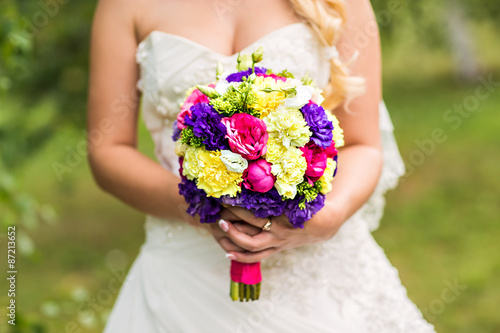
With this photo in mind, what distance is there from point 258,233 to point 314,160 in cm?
34

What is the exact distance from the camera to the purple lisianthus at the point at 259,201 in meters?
1.91

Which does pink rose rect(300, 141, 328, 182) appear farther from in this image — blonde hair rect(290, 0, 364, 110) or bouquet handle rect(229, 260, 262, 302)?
blonde hair rect(290, 0, 364, 110)

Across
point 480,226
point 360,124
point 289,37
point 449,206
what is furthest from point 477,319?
point 289,37

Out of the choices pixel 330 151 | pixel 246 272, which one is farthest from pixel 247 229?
pixel 330 151

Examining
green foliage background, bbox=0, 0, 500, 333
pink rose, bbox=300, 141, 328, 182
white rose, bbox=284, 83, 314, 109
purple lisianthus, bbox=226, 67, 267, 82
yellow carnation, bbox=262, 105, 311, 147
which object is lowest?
green foliage background, bbox=0, 0, 500, 333

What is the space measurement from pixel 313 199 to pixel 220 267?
2.29 feet

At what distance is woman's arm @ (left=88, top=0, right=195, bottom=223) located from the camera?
2.47 meters

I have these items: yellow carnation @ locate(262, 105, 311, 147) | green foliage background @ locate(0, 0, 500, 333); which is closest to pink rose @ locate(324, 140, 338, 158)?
yellow carnation @ locate(262, 105, 311, 147)

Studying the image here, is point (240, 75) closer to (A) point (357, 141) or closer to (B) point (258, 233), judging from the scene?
(B) point (258, 233)

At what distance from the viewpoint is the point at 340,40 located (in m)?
2.48

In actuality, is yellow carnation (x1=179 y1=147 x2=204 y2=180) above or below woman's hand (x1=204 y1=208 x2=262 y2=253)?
above

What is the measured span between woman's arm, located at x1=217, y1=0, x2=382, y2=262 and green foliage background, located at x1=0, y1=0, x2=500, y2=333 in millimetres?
1577

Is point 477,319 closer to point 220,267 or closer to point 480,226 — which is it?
point 480,226

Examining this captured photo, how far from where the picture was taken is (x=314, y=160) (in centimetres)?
196
